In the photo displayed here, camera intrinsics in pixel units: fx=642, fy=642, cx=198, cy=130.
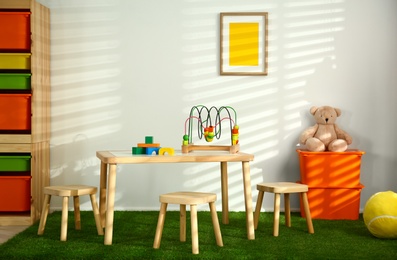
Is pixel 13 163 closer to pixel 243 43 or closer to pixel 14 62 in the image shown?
pixel 14 62

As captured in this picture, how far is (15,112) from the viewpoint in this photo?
17.0 feet

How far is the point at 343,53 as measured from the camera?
18.7ft

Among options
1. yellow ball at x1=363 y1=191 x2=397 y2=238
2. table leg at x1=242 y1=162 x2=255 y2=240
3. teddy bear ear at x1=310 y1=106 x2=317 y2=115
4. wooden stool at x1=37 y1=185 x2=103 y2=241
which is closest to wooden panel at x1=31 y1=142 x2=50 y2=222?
wooden stool at x1=37 y1=185 x2=103 y2=241

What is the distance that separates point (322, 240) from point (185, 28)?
227 centimetres

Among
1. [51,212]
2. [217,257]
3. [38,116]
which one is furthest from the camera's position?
[51,212]

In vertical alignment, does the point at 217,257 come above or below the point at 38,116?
below

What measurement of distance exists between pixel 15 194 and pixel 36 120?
24.5 inches

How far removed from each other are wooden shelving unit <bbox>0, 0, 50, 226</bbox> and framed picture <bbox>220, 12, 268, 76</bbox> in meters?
1.53

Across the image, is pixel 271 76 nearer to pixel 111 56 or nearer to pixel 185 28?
pixel 185 28

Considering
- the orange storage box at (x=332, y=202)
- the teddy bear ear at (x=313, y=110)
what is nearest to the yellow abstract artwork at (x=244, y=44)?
the teddy bear ear at (x=313, y=110)

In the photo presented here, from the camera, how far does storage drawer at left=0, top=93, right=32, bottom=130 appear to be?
5.19m

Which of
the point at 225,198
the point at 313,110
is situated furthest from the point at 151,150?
the point at 313,110

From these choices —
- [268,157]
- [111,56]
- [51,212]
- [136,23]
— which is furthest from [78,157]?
[268,157]

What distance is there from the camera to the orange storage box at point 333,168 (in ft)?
17.6
